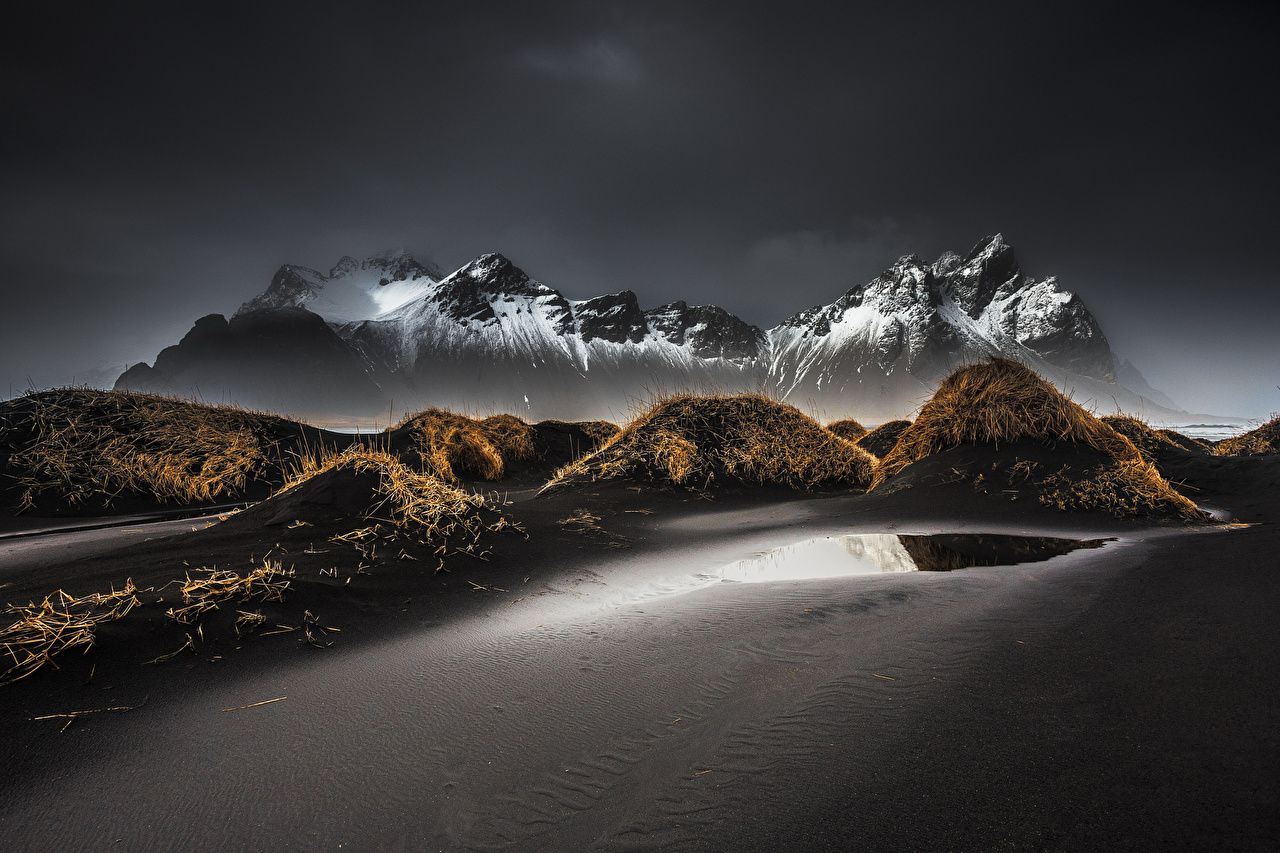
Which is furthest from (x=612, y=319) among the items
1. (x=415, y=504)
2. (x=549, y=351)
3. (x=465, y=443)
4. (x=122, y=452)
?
(x=415, y=504)

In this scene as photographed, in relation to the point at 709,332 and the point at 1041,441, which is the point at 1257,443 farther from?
the point at 709,332

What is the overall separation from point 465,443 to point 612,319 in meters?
163

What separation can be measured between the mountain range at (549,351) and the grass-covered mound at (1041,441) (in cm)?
8205

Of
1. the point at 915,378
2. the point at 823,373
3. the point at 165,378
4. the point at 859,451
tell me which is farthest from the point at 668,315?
the point at 859,451

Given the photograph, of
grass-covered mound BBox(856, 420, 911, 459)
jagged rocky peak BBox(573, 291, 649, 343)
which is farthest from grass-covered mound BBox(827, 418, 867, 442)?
jagged rocky peak BBox(573, 291, 649, 343)

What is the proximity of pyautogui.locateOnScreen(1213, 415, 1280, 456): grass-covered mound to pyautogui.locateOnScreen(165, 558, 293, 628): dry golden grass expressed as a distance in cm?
2023

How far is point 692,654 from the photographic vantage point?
263cm

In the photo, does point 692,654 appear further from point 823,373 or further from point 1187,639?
point 823,373

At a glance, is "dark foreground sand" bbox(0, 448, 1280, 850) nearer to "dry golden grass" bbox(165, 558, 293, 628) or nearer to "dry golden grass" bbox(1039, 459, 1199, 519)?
"dry golden grass" bbox(165, 558, 293, 628)

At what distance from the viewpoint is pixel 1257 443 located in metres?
13.2

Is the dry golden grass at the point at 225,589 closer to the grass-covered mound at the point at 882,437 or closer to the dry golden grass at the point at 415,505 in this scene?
the dry golden grass at the point at 415,505

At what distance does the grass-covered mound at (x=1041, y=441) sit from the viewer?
610 cm

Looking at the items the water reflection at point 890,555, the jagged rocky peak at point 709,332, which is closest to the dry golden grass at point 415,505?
the water reflection at point 890,555

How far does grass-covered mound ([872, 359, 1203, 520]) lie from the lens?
6102 millimetres
